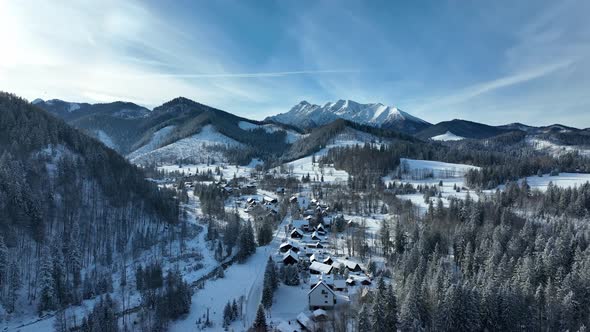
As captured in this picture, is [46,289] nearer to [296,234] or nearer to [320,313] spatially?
[320,313]

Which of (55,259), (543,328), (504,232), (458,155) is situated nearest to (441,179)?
(458,155)

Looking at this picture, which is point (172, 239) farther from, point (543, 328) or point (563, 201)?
point (563, 201)

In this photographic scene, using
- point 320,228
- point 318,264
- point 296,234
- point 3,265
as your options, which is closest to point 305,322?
point 318,264

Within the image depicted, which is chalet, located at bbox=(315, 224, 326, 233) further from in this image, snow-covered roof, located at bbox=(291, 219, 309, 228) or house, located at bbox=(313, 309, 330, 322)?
house, located at bbox=(313, 309, 330, 322)

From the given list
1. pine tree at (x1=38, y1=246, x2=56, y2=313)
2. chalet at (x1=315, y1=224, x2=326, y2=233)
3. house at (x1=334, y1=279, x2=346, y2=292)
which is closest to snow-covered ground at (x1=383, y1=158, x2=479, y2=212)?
chalet at (x1=315, y1=224, x2=326, y2=233)

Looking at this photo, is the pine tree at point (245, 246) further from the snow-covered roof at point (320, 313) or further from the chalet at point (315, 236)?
the snow-covered roof at point (320, 313)

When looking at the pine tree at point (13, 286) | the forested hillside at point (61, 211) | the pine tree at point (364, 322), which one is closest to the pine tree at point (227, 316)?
the pine tree at point (364, 322)
